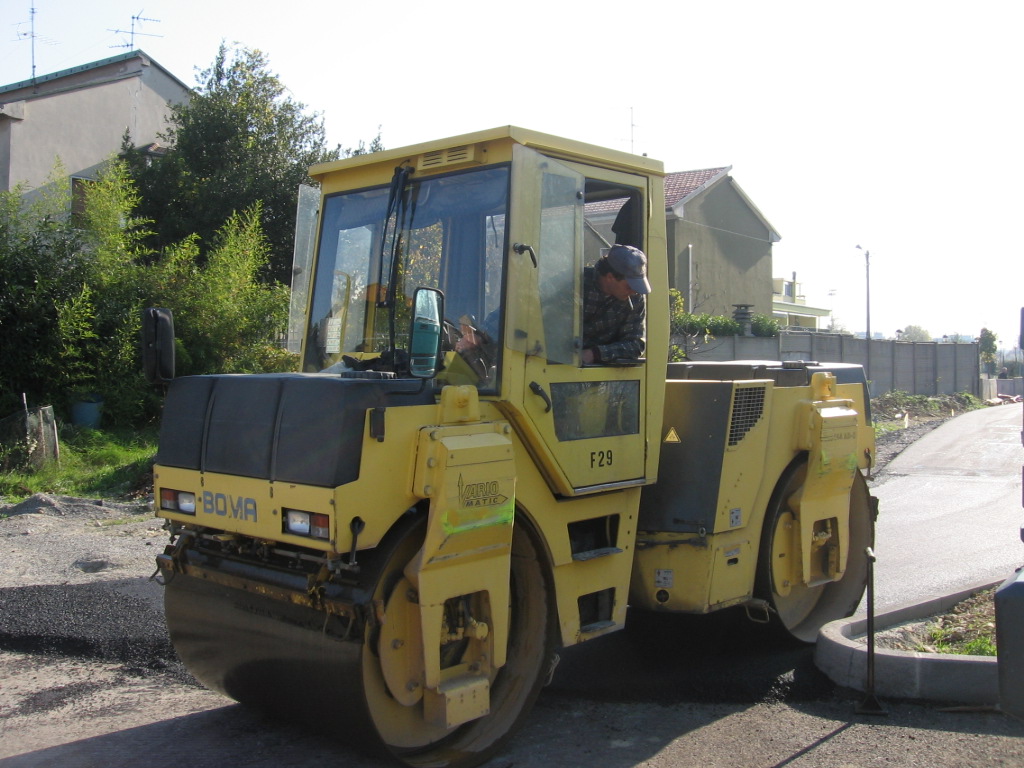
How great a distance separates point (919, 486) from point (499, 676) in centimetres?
1061

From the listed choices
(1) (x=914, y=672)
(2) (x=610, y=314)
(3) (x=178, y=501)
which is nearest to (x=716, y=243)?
(1) (x=914, y=672)

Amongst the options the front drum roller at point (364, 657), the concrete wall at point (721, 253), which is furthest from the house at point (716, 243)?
the front drum roller at point (364, 657)

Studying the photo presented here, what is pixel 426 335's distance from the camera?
3.89 m

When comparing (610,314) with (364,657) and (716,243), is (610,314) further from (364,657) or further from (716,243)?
(716,243)

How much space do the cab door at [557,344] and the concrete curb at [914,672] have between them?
1.63 m

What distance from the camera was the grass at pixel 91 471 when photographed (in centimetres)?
1092

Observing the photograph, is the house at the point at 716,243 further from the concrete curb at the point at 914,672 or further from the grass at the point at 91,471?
the concrete curb at the point at 914,672

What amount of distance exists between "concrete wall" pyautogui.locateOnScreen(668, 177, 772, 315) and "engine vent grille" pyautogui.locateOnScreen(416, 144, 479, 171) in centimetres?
2362

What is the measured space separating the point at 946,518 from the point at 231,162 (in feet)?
55.3

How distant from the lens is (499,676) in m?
4.21

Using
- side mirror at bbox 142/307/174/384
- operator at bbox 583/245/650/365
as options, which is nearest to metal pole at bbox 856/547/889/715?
operator at bbox 583/245/650/365

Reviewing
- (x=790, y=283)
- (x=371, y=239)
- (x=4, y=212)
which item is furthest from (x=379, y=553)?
(x=790, y=283)

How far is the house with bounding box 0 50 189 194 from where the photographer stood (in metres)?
19.1

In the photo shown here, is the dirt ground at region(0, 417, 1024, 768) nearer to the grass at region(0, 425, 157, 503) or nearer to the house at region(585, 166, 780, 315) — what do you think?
the grass at region(0, 425, 157, 503)
